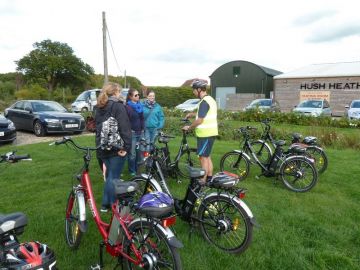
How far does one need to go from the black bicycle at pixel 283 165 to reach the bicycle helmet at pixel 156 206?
3606 millimetres

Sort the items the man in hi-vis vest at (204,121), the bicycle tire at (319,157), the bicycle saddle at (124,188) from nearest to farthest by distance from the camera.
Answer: the bicycle saddle at (124,188)
the man in hi-vis vest at (204,121)
the bicycle tire at (319,157)

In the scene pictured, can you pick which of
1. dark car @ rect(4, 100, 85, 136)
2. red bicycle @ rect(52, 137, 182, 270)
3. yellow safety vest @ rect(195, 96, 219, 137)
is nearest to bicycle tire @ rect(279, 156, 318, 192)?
yellow safety vest @ rect(195, 96, 219, 137)

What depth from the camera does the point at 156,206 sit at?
276cm

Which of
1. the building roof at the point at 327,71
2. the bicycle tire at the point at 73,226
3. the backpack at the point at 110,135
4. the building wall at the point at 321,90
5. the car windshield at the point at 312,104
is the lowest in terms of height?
the bicycle tire at the point at 73,226

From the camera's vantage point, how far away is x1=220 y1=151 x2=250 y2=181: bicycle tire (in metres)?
6.50

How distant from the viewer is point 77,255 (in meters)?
3.56

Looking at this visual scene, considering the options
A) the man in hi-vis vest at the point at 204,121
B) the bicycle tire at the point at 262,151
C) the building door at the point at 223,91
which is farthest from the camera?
the building door at the point at 223,91

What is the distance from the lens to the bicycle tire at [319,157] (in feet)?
→ 22.3

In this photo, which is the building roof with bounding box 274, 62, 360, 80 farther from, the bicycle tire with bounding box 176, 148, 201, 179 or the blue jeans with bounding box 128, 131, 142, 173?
the blue jeans with bounding box 128, 131, 142, 173

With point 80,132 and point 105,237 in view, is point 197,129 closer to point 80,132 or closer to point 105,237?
point 105,237

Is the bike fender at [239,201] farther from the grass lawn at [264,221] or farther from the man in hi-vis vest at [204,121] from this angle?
the man in hi-vis vest at [204,121]

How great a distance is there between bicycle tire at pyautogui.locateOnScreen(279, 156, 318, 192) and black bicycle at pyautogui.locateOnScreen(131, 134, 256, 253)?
2.53 metres

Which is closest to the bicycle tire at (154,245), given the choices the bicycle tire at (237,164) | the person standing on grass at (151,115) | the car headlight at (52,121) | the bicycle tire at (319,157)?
the bicycle tire at (237,164)

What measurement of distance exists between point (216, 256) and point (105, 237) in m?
1.17
